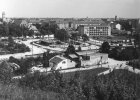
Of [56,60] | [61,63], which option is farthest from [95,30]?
[61,63]

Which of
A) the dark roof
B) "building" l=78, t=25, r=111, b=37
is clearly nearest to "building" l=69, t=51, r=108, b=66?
the dark roof

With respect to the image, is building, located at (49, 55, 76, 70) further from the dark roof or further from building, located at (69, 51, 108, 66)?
building, located at (69, 51, 108, 66)

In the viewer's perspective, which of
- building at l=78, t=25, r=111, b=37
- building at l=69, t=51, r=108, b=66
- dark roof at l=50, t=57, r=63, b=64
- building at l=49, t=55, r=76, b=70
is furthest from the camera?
building at l=78, t=25, r=111, b=37

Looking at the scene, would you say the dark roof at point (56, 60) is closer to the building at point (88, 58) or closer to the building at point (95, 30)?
the building at point (88, 58)

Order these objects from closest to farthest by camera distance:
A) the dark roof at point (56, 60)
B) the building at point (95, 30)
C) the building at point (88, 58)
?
the dark roof at point (56, 60) → the building at point (88, 58) → the building at point (95, 30)

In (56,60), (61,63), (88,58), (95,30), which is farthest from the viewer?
(95,30)

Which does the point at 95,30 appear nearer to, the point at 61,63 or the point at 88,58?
the point at 88,58

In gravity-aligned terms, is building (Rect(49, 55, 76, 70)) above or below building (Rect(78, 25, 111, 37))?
below

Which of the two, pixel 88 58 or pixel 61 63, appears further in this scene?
pixel 88 58

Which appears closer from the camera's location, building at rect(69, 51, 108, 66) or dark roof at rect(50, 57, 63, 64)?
dark roof at rect(50, 57, 63, 64)

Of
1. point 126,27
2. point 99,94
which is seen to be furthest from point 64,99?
point 126,27

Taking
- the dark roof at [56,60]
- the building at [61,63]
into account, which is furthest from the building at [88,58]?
the dark roof at [56,60]
